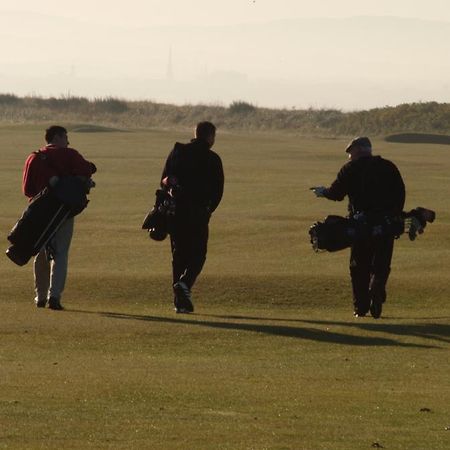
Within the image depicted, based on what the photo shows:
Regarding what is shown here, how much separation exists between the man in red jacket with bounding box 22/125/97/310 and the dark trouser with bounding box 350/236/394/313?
2707mm

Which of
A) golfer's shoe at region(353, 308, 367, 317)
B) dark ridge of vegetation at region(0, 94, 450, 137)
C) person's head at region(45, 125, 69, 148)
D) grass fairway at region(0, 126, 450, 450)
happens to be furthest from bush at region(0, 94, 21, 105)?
golfer's shoe at region(353, 308, 367, 317)

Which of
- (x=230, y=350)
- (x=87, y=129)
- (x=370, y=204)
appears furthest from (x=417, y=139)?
(x=230, y=350)

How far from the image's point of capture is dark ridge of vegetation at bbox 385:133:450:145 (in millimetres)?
63812

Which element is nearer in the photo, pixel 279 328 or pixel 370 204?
pixel 279 328

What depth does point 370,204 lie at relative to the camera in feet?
51.1

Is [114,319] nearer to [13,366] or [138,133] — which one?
[13,366]

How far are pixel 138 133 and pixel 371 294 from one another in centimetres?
4648

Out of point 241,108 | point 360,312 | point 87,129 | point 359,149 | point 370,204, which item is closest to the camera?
point 370,204

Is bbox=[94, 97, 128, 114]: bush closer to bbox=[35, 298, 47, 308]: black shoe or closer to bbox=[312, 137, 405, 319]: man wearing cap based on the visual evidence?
bbox=[35, 298, 47, 308]: black shoe

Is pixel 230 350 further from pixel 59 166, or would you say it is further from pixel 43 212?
pixel 59 166

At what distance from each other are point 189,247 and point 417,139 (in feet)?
163

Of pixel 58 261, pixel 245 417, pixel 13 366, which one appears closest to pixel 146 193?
pixel 58 261

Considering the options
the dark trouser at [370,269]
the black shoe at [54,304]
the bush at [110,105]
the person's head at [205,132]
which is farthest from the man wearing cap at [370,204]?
the bush at [110,105]

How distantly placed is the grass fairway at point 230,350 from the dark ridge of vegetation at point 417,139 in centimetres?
3735
